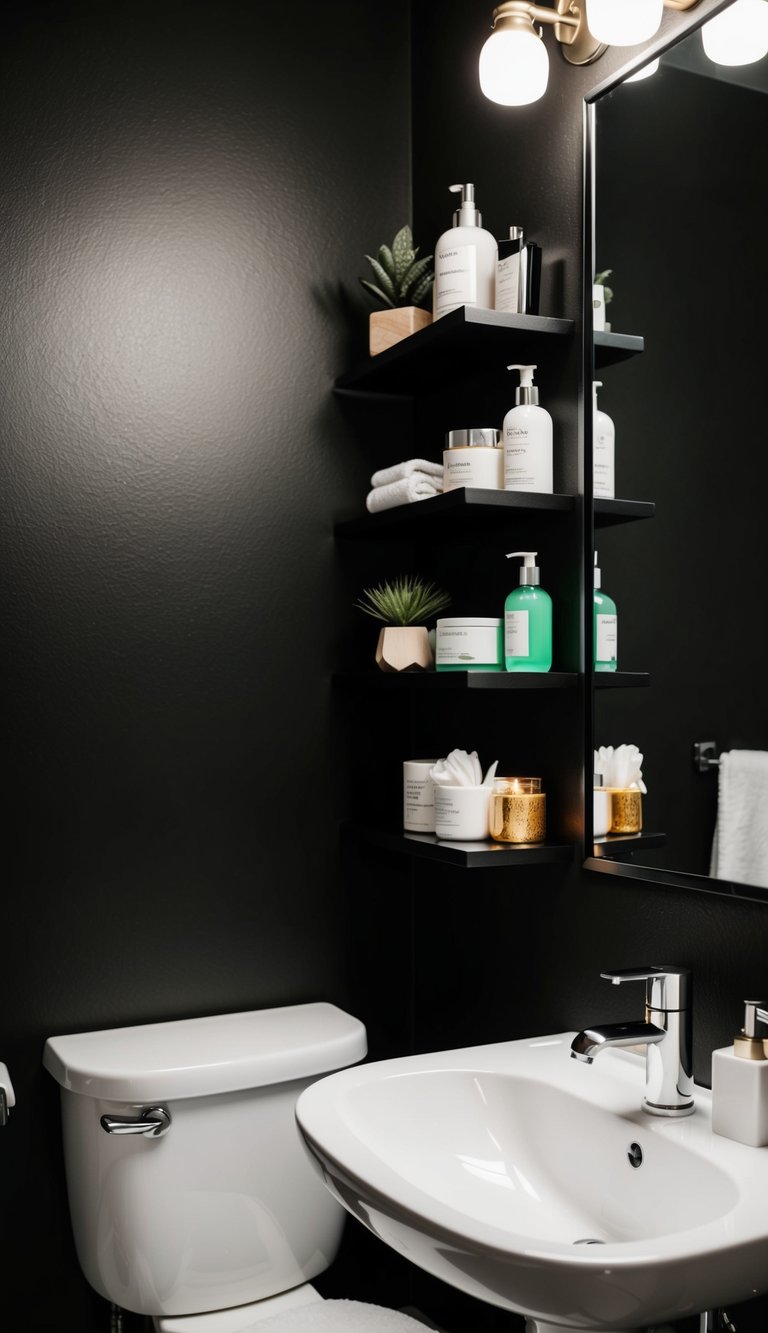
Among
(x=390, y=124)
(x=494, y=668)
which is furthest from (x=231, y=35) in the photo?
(x=494, y=668)

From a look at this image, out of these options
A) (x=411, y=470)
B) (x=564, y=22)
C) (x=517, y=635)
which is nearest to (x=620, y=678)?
(x=517, y=635)

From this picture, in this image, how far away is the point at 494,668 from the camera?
1.66 m

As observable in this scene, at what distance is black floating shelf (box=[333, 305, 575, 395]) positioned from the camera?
1.59 m

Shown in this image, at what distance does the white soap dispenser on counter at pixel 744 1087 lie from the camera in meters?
1.13

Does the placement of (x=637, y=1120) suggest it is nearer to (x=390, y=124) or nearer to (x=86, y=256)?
(x=86, y=256)

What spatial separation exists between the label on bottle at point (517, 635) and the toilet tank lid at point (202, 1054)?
0.65m

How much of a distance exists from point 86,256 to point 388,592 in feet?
2.36

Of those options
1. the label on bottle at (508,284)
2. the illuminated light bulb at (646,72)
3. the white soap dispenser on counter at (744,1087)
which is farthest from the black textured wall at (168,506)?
the white soap dispenser on counter at (744,1087)

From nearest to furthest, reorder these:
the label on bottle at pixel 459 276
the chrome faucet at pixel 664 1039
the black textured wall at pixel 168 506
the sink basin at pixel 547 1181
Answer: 1. the sink basin at pixel 547 1181
2. the chrome faucet at pixel 664 1039
3. the label on bottle at pixel 459 276
4. the black textured wall at pixel 168 506

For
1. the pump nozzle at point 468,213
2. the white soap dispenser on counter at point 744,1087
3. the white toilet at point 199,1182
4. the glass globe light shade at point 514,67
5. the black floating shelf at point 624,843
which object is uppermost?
the glass globe light shade at point 514,67

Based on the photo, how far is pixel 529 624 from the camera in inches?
62.6

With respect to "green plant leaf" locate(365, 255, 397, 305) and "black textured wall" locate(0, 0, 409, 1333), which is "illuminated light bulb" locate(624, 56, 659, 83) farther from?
"black textured wall" locate(0, 0, 409, 1333)

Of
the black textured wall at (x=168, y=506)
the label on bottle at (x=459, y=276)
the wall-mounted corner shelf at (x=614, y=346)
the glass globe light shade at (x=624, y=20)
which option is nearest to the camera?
the glass globe light shade at (x=624, y=20)

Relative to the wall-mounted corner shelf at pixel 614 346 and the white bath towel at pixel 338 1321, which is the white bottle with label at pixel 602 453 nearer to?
the wall-mounted corner shelf at pixel 614 346
